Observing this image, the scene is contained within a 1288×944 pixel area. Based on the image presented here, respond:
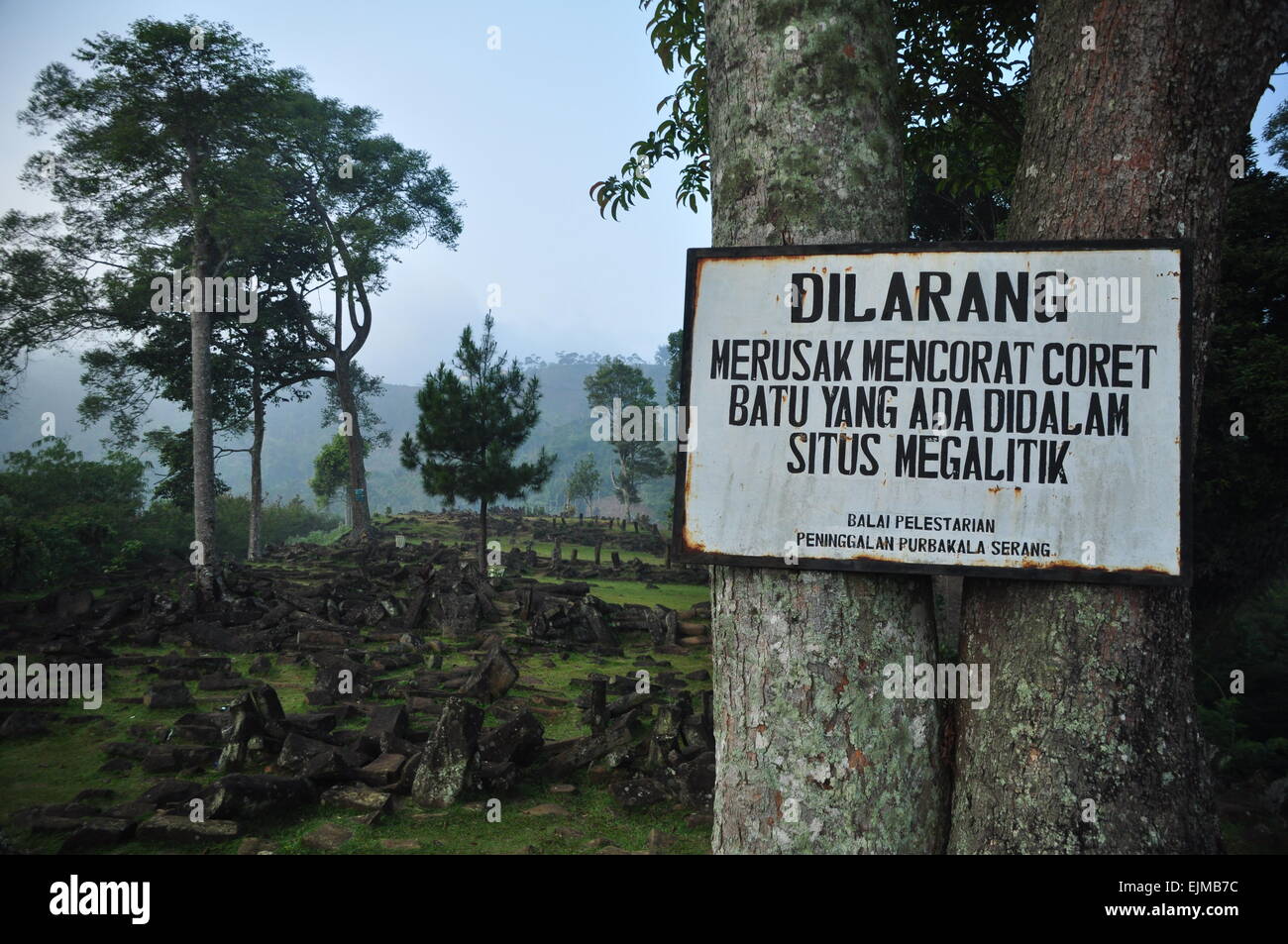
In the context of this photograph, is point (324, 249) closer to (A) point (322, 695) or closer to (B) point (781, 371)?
(A) point (322, 695)

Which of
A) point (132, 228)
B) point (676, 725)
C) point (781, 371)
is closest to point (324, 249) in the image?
point (132, 228)

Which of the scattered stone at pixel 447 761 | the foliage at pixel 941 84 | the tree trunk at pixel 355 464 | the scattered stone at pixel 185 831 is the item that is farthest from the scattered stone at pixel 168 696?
the tree trunk at pixel 355 464

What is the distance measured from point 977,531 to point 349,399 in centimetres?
3570

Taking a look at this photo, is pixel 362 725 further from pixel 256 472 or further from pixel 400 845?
pixel 256 472

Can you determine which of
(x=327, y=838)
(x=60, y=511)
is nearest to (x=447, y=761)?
(x=327, y=838)

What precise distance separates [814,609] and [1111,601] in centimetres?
91

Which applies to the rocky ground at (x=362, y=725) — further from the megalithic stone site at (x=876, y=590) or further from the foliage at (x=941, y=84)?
the foliage at (x=941, y=84)

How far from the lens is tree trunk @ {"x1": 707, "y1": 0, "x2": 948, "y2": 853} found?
231 centimetres

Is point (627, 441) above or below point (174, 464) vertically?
above

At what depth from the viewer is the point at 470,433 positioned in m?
22.1

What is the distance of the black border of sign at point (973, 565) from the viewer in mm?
2334

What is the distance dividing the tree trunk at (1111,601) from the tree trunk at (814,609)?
0.22 metres

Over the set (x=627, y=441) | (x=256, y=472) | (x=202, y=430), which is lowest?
(x=256, y=472)

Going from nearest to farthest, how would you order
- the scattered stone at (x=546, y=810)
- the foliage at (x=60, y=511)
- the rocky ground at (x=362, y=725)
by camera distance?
1. the rocky ground at (x=362, y=725)
2. the scattered stone at (x=546, y=810)
3. the foliage at (x=60, y=511)
